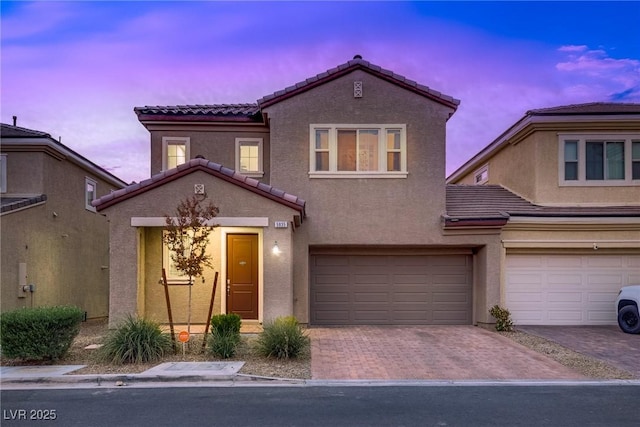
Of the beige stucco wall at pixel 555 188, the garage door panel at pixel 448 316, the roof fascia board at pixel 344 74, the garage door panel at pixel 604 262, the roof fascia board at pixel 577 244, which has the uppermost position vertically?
the roof fascia board at pixel 344 74

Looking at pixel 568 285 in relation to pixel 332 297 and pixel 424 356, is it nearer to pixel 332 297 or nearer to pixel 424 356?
pixel 424 356

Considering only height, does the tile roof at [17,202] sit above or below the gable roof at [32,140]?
below

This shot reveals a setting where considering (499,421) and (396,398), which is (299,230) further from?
(499,421)

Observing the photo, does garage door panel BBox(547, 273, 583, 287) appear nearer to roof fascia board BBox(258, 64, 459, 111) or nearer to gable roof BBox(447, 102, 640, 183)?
gable roof BBox(447, 102, 640, 183)

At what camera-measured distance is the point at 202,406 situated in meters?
6.67

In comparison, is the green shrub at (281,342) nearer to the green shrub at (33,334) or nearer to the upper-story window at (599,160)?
the green shrub at (33,334)

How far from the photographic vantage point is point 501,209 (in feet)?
46.9

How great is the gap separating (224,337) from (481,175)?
48.1 ft

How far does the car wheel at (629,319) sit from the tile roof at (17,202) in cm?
1800

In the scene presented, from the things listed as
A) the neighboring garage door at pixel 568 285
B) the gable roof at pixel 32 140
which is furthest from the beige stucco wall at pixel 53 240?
the neighboring garage door at pixel 568 285

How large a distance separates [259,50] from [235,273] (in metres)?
8.61

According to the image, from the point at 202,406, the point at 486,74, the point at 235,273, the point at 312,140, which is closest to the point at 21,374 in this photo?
the point at 202,406

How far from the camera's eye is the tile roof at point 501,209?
13586mm

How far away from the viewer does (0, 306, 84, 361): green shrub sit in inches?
345
